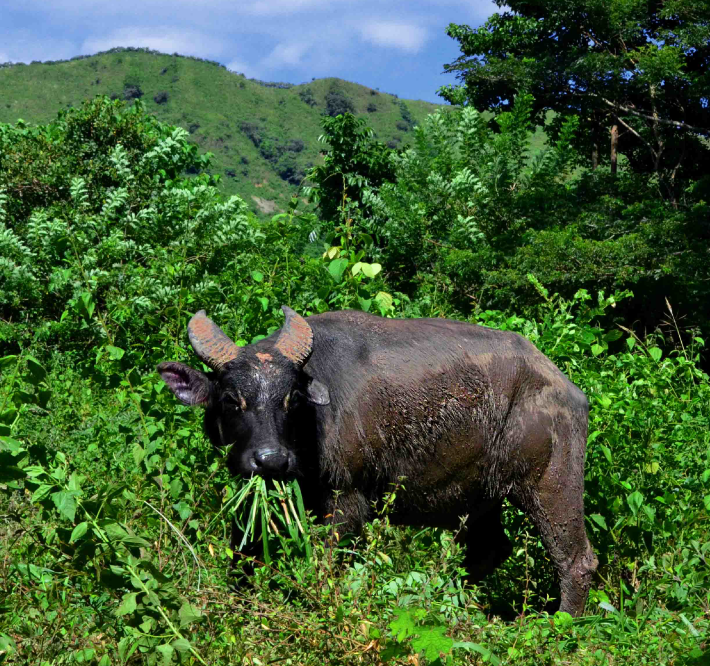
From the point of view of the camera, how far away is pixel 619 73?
17.0 meters

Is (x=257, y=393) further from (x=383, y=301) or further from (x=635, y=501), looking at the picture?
(x=383, y=301)

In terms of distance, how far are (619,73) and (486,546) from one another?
1361 centimetres

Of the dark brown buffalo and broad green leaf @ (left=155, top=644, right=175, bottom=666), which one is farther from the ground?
the dark brown buffalo

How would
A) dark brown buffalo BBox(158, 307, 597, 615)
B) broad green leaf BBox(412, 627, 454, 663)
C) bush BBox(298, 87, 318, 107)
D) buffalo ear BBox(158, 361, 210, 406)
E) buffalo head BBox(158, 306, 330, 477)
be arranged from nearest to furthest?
broad green leaf BBox(412, 627, 454, 663) → buffalo head BBox(158, 306, 330, 477) → dark brown buffalo BBox(158, 307, 597, 615) → buffalo ear BBox(158, 361, 210, 406) → bush BBox(298, 87, 318, 107)

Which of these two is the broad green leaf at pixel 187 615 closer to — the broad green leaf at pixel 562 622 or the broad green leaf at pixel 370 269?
the broad green leaf at pixel 562 622

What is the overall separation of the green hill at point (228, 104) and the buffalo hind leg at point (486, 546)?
196ft

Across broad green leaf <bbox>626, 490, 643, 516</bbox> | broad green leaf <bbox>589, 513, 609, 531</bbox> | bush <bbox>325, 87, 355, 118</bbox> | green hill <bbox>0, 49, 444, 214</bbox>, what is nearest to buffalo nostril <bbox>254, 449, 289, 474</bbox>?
broad green leaf <bbox>626, 490, 643, 516</bbox>

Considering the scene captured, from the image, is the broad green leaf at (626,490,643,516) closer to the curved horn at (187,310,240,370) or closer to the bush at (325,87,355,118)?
the curved horn at (187,310,240,370)

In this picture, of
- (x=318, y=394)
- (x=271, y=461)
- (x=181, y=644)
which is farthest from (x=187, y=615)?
(x=318, y=394)

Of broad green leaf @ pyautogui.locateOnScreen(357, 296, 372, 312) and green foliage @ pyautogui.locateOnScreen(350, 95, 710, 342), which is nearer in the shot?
broad green leaf @ pyautogui.locateOnScreen(357, 296, 372, 312)

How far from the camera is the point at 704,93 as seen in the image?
16.0 m

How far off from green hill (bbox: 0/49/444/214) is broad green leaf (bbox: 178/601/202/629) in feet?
204

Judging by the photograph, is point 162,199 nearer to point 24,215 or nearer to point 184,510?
point 24,215

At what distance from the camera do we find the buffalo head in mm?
4531
